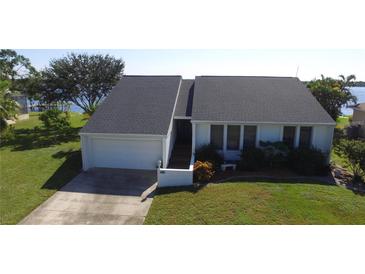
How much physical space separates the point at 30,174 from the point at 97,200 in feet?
18.8

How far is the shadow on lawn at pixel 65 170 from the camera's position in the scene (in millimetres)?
12933

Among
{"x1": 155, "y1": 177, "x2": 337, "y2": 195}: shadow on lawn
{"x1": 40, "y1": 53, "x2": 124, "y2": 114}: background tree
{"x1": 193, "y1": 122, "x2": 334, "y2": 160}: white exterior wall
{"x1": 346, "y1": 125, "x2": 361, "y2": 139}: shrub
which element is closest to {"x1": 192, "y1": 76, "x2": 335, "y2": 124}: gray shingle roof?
{"x1": 193, "y1": 122, "x2": 334, "y2": 160}: white exterior wall

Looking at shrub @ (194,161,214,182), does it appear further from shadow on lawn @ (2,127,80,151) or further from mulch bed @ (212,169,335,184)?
shadow on lawn @ (2,127,80,151)

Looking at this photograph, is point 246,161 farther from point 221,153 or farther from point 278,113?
point 278,113

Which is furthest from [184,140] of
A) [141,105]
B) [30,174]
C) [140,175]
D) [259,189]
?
[30,174]

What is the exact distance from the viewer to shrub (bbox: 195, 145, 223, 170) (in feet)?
46.7

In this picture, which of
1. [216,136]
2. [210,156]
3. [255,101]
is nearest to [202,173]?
[210,156]

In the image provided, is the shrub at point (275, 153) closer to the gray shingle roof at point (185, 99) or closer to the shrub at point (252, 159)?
the shrub at point (252, 159)

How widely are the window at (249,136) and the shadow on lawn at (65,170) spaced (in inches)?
399

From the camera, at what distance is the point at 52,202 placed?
1109 centimetres

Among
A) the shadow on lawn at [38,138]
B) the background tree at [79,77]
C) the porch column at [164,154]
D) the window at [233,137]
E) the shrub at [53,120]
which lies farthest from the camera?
the background tree at [79,77]

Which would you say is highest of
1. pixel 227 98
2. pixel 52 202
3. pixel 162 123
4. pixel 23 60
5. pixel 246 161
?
pixel 23 60

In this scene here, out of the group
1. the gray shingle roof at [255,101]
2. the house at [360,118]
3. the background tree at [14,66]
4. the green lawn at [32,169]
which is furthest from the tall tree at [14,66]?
the house at [360,118]

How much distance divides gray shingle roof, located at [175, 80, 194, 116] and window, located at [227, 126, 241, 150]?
10.1 ft
